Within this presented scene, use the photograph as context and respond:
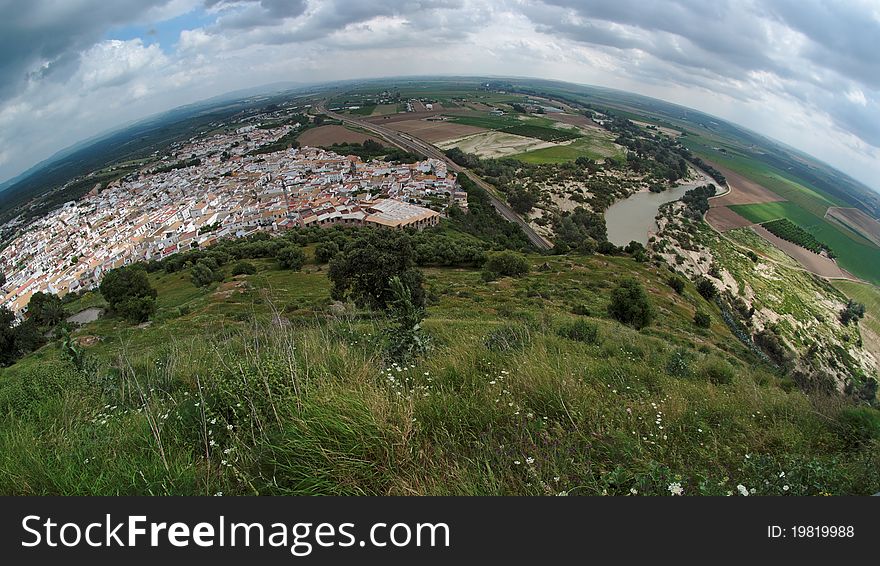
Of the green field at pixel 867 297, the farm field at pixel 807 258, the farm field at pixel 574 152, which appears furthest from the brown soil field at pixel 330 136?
the green field at pixel 867 297

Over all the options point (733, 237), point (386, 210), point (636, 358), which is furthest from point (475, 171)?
point (636, 358)

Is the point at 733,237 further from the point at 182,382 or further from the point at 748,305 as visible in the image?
the point at 182,382

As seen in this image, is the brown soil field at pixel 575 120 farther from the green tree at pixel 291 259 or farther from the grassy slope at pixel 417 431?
the grassy slope at pixel 417 431

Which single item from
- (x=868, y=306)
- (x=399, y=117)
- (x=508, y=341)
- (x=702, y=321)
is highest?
(x=399, y=117)

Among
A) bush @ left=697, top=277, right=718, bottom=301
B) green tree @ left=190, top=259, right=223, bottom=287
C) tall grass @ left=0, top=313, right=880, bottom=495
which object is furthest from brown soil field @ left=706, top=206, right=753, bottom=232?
tall grass @ left=0, top=313, right=880, bottom=495

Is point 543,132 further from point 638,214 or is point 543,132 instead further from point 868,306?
point 868,306

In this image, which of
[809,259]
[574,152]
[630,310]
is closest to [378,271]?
[630,310]
